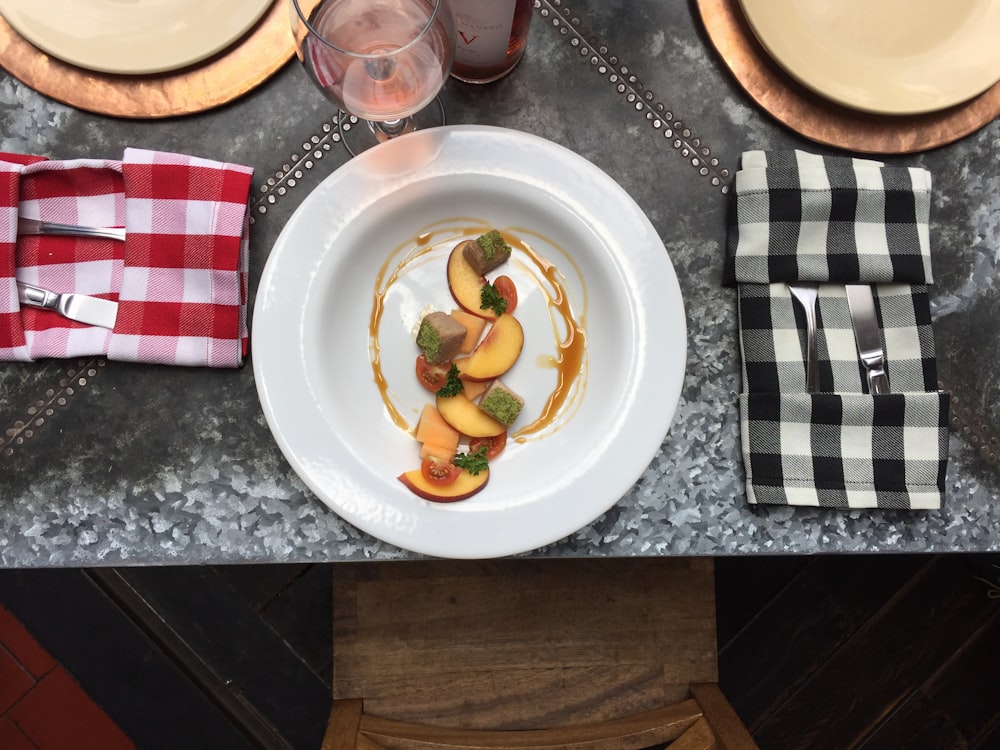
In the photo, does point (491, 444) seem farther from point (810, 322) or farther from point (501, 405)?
point (810, 322)

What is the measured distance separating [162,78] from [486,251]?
0.38m

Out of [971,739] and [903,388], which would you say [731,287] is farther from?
[971,739]

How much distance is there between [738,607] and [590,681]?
0.51m

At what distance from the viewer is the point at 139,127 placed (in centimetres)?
73

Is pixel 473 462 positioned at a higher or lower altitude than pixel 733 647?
higher

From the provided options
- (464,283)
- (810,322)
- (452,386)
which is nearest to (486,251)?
(464,283)

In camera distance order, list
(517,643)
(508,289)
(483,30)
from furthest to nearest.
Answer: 1. (517,643)
2. (508,289)
3. (483,30)

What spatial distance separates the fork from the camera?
0.72m

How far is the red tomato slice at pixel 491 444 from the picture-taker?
72 cm

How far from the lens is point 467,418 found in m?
0.71

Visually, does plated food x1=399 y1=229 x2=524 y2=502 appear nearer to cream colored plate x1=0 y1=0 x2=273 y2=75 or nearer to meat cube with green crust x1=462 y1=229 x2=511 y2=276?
meat cube with green crust x1=462 y1=229 x2=511 y2=276

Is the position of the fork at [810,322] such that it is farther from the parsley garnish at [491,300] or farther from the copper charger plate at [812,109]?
the parsley garnish at [491,300]

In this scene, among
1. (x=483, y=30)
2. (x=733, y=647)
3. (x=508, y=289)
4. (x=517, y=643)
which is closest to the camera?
(x=483, y=30)

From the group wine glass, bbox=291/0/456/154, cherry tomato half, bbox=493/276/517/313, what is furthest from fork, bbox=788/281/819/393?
wine glass, bbox=291/0/456/154
